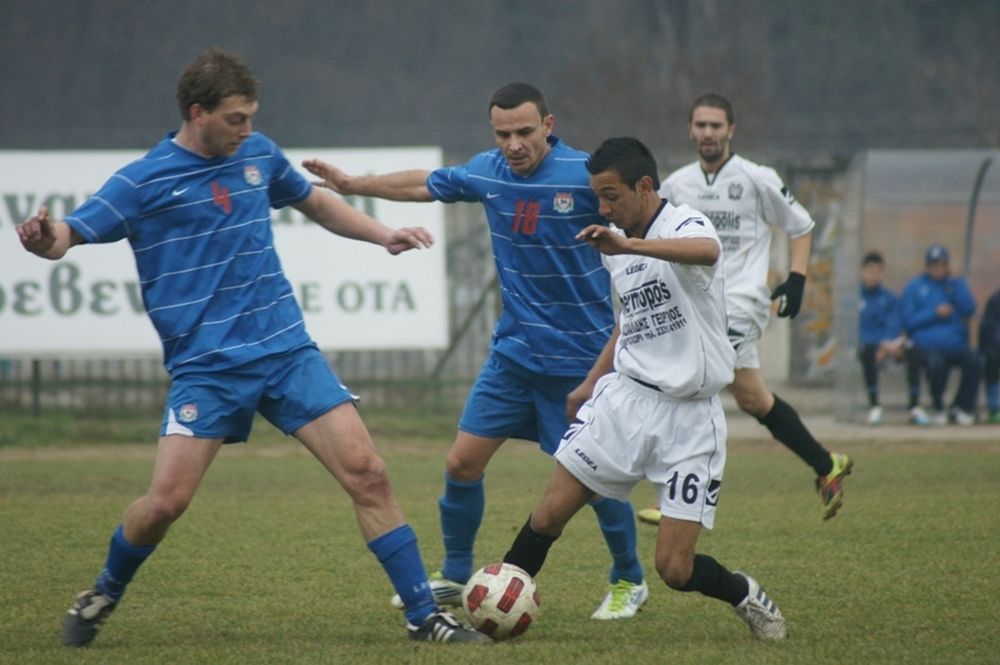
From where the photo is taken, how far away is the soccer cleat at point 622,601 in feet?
22.2

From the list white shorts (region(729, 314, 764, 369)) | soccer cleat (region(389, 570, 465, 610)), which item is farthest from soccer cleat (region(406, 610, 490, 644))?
white shorts (region(729, 314, 764, 369))

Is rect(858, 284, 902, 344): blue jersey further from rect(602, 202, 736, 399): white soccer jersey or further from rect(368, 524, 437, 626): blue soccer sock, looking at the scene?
rect(368, 524, 437, 626): blue soccer sock

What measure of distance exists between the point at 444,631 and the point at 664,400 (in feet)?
3.96

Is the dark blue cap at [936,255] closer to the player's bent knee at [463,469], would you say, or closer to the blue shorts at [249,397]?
the player's bent knee at [463,469]

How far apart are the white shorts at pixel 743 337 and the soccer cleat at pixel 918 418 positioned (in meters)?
6.61

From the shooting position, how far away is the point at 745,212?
9.26m

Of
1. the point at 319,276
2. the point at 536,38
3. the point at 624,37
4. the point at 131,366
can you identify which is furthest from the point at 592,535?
the point at 536,38

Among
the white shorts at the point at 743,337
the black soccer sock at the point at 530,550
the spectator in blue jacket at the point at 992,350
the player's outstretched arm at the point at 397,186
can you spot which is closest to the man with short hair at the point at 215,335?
the black soccer sock at the point at 530,550

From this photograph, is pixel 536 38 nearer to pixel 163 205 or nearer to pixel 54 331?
pixel 54 331

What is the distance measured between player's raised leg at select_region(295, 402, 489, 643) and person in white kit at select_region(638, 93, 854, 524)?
329 centimetres

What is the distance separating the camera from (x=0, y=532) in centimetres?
906

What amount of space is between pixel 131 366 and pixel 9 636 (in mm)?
10100

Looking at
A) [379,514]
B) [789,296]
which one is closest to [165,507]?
[379,514]

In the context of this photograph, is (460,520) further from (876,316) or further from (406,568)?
(876,316)
